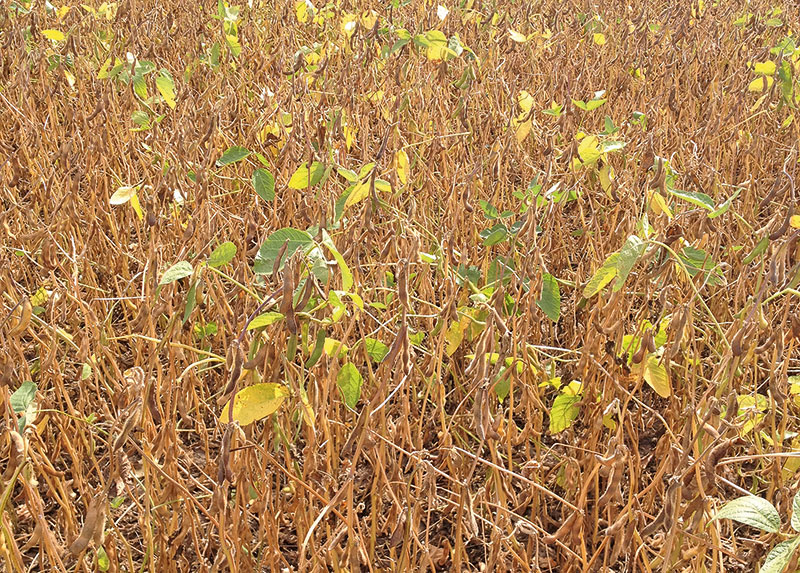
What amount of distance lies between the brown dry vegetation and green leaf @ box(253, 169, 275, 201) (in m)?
0.07

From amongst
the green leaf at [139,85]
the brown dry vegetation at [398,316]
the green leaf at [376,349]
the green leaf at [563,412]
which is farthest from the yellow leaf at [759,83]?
the green leaf at [139,85]

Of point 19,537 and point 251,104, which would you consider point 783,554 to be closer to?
point 19,537

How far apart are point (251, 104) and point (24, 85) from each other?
0.61 metres

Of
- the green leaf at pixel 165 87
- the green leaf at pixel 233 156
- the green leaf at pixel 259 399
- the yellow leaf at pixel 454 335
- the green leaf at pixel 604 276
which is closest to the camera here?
the green leaf at pixel 259 399

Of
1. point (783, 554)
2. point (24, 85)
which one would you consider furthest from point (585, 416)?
point (24, 85)

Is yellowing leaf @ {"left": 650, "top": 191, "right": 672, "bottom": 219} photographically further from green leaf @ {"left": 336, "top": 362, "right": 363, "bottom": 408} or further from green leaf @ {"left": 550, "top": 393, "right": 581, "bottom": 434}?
green leaf @ {"left": 336, "top": 362, "right": 363, "bottom": 408}

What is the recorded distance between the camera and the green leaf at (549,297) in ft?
4.20

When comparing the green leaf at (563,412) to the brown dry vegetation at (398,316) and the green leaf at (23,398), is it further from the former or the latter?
the green leaf at (23,398)

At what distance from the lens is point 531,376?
1.32 m

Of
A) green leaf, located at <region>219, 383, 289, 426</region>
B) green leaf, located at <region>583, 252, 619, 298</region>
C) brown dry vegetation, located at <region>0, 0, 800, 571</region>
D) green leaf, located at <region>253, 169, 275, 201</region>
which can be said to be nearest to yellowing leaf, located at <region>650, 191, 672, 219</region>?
brown dry vegetation, located at <region>0, 0, 800, 571</region>

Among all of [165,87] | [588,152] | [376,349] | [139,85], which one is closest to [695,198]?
[588,152]

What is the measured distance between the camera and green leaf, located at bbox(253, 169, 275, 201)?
1510 mm

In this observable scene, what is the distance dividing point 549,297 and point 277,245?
1.55 ft

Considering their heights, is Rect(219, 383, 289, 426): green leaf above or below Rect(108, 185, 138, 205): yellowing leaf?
below
